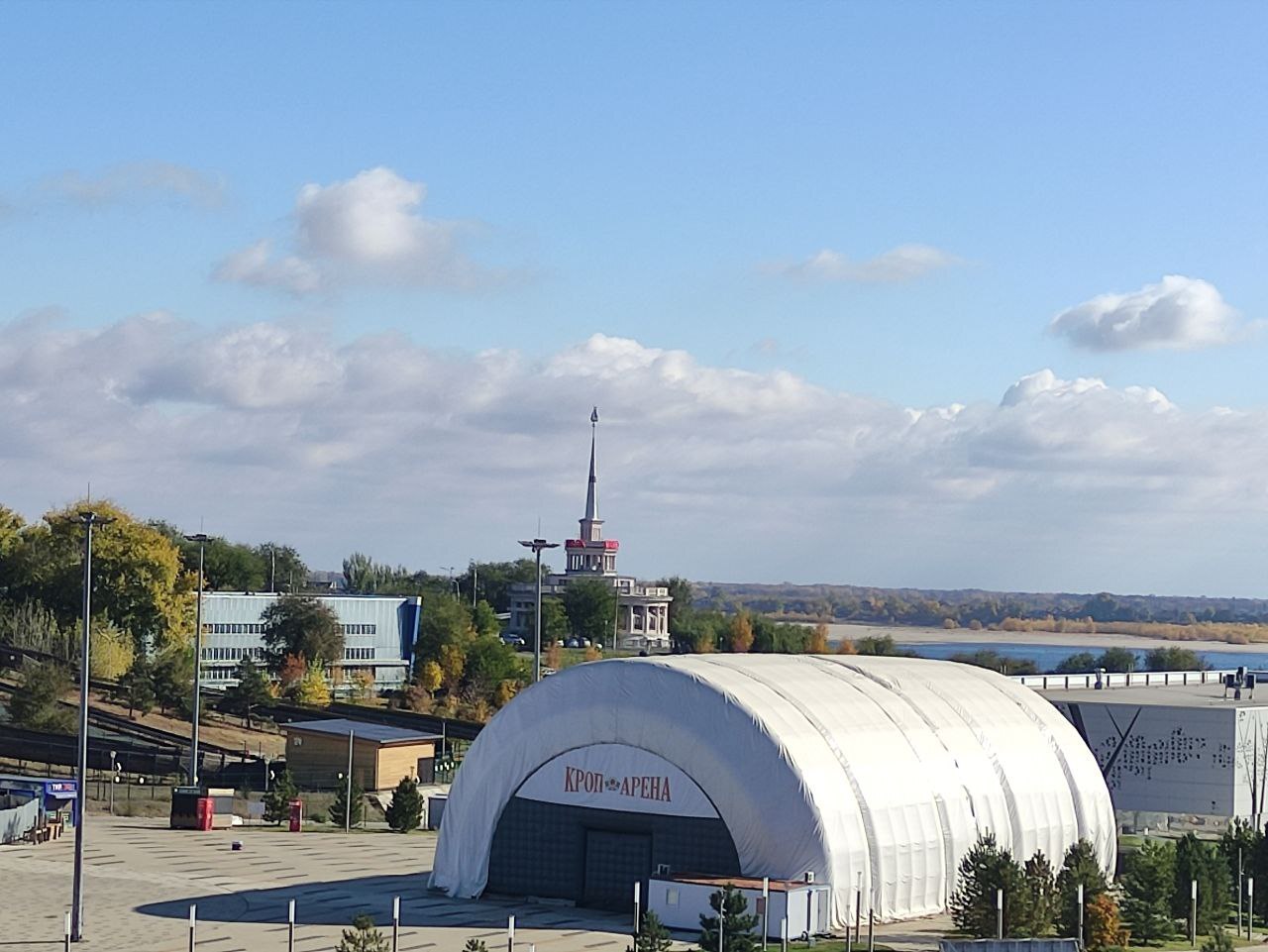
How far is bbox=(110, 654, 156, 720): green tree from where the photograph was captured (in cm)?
9981

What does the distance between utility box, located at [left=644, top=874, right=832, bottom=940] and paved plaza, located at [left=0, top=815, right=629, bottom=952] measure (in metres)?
1.34

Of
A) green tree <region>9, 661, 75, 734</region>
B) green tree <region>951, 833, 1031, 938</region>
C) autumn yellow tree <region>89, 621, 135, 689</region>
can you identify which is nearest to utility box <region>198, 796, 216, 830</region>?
green tree <region>9, 661, 75, 734</region>

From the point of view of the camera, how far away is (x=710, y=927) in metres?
36.7

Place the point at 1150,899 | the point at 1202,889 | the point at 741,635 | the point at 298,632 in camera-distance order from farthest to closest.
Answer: the point at 741,635 < the point at 298,632 < the point at 1202,889 < the point at 1150,899

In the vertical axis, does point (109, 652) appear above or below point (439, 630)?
below

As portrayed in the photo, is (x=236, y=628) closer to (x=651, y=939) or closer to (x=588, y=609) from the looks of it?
(x=588, y=609)

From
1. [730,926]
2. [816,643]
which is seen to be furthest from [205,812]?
[816,643]

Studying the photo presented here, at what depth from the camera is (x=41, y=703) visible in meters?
85.3

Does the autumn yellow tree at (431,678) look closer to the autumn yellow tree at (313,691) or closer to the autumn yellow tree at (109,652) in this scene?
the autumn yellow tree at (313,691)

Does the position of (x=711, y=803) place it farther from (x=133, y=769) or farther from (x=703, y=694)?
(x=133, y=769)

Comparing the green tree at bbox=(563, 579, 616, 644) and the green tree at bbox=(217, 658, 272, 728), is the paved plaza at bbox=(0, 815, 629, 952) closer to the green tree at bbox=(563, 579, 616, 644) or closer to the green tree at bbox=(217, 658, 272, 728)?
the green tree at bbox=(217, 658, 272, 728)

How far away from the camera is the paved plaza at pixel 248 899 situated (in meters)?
41.1

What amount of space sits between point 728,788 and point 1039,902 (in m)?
7.91

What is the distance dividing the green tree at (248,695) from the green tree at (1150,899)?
67.5m
